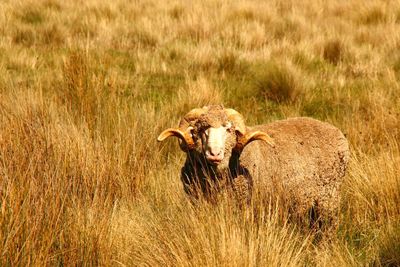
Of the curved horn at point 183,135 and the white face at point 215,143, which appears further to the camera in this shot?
the curved horn at point 183,135

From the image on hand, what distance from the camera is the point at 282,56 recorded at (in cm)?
921

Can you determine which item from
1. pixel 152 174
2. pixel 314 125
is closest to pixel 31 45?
pixel 152 174

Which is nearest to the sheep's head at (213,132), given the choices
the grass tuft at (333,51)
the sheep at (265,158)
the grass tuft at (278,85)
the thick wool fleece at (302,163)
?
the sheep at (265,158)

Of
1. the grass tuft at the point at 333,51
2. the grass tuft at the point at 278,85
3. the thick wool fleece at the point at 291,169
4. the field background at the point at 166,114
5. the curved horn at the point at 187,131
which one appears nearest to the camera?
the field background at the point at 166,114

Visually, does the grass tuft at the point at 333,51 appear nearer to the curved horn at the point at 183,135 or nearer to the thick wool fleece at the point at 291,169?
the thick wool fleece at the point at 291,169

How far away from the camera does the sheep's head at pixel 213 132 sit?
3372 mm

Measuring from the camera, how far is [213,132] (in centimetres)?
329

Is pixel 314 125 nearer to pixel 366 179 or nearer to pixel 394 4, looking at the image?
pixel 366 179

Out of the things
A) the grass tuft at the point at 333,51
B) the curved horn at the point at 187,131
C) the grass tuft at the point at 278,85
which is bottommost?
the grass tuft at the point at 333,51

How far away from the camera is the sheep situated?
3.45 meters

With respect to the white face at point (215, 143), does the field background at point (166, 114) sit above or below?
below

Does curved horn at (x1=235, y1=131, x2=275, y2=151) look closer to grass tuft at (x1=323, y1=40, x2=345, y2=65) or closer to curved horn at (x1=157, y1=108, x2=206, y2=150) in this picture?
curved horn at (x1=157, y1=108, x2=206, y2=150)

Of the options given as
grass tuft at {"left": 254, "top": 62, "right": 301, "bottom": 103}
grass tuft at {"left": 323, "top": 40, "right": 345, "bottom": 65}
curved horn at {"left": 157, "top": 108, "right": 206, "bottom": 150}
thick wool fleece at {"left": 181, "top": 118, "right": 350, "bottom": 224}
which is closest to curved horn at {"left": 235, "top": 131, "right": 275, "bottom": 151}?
thick wool fleece at {"left": 181, "top": 118, "right": 350, "bottom": 224}

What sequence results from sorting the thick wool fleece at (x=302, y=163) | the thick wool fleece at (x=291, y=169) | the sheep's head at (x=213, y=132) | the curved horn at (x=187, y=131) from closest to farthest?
the sheep's head at (x=213, y=132), the curved horn at (x=187, y=131), the thick wool fleece at (x=291, y=169), the thick wool fleece at (x=302, y=163)
